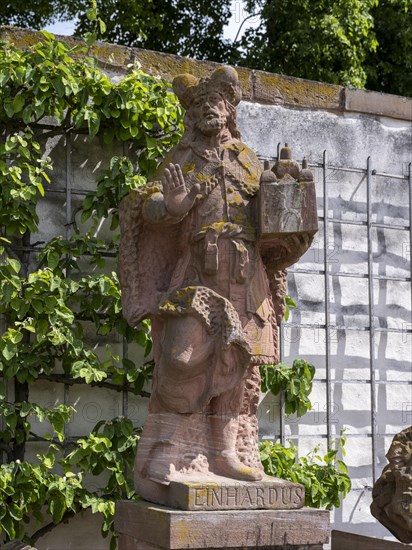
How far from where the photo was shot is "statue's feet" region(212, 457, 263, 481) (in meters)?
4.93

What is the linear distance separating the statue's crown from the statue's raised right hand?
0.43m

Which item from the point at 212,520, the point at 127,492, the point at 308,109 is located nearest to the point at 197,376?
the point at 212,520

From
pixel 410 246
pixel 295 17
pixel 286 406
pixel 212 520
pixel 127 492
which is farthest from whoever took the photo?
pixel 295 17

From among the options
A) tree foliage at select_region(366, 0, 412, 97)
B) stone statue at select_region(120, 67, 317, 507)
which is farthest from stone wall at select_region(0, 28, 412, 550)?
tree foliage at select_region(366, 0, 412, 97)

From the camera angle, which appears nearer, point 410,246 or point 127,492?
point 127,492

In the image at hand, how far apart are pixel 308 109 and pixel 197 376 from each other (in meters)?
3.09

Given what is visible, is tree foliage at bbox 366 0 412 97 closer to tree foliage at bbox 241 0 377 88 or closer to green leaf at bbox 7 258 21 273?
tree foliage at bbox 241 0 377 88

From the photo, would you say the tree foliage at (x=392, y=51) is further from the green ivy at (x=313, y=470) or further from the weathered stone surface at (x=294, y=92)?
the green ivy at (x=313, y=470)

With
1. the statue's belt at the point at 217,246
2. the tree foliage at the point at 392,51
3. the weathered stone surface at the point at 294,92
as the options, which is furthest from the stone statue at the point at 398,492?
the tree foliage at the point at 392,51

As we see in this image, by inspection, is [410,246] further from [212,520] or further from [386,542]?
[212,520]

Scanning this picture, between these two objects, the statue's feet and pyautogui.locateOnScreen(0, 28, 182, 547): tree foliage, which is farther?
pyautogui.locateOnScreen(0, 28, 182, 547): tree foliage

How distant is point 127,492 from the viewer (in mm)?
6500

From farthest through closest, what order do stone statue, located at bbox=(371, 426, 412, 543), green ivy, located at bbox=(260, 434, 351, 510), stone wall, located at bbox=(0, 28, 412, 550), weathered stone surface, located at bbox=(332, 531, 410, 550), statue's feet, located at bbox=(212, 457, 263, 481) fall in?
1. stone wall, located at bbox=(0, 28, 412, 550)
2. green ivy, located at bbox=(260, 434, 351, 510)
3. weathered stone surface, located at bbox=(332, 531, 410, 550)
4. stone statue, located at bbox=(371, 426, 412, 543)
5. statue's feet, located at bbox=(212, 457, 263, 481)

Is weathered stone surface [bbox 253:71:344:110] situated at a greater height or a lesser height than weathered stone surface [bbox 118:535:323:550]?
greater
